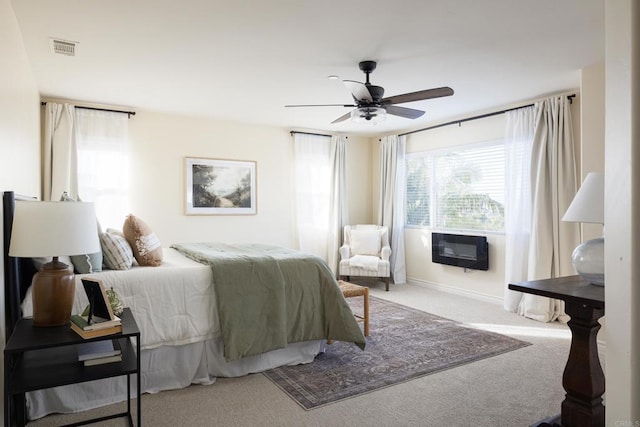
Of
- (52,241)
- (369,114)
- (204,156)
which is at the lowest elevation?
(52,241)

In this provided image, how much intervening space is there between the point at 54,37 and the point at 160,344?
2.39 metres

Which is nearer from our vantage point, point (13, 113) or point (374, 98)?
point (13, 113)

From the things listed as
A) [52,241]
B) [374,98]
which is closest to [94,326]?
[52,241]

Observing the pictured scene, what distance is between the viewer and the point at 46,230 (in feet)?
5.97

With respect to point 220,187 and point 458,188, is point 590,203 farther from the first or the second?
point 220,187

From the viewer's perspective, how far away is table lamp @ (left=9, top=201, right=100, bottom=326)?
1.81m

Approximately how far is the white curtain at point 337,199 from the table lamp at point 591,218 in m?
4.51

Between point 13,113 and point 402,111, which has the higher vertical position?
point 402,111

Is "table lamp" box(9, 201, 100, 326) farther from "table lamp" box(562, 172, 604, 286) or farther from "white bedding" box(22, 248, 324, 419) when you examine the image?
"table lamp" box(562, 172, 604, 286)

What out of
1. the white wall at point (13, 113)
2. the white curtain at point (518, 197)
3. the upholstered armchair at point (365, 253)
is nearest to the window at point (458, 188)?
the white curtain at point (518, 197)

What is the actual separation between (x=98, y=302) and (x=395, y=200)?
16.9ft

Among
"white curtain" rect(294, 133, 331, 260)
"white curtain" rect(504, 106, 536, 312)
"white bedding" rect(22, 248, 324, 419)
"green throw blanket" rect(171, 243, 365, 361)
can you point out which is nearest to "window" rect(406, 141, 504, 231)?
"white curtain" rect(504, 106, 536, 312)

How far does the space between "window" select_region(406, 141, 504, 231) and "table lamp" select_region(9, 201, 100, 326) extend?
15.6 feet

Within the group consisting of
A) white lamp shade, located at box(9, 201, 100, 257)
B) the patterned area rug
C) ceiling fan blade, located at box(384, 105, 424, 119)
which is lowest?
the patterned area rug
